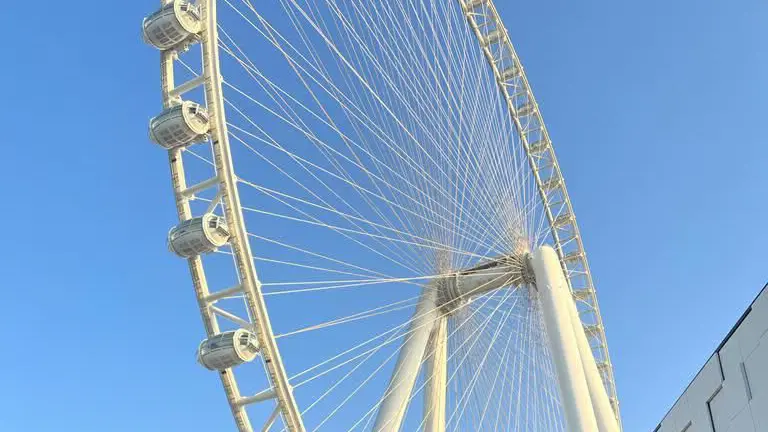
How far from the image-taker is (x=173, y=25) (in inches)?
564

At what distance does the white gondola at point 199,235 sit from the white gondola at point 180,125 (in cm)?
126

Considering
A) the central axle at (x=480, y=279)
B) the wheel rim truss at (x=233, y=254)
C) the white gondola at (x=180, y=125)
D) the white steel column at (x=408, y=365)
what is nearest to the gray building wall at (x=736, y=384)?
the central axle at (x=480, y=279)

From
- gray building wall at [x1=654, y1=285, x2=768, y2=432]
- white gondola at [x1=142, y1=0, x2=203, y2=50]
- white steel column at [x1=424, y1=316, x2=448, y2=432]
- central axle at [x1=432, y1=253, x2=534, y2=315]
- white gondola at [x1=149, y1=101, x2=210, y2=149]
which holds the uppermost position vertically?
white gondola at [x1=142, y1=0, x2=203, y2=50]

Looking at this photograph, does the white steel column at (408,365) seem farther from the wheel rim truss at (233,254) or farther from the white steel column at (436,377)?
the wheel rim truss at (233,254)

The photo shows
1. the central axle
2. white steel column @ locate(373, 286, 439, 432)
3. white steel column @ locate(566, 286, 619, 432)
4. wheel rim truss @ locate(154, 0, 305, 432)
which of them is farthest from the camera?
the central axle

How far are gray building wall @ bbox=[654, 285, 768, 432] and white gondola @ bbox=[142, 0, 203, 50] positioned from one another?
9.79 meters

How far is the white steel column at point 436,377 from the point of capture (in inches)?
656

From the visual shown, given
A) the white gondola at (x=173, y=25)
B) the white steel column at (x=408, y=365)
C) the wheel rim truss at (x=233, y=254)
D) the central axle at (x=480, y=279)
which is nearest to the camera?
the wheel rim truss at (x=233, y=254)

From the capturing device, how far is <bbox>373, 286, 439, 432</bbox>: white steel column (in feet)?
50.8

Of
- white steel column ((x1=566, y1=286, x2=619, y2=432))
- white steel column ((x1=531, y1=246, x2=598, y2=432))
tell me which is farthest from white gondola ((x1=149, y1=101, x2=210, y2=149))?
white steel column ((x1=566, y1=286, x2=619, y2=432))

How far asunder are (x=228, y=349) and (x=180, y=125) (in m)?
3.48

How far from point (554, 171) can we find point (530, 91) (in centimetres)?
248

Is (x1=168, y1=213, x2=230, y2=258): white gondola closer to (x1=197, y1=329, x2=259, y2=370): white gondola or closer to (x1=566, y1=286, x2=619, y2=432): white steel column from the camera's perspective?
Result: (x1=197, y1=329, x2=259, y2=370): white gondola

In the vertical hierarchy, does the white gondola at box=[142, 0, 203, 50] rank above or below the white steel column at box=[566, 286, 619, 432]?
above
